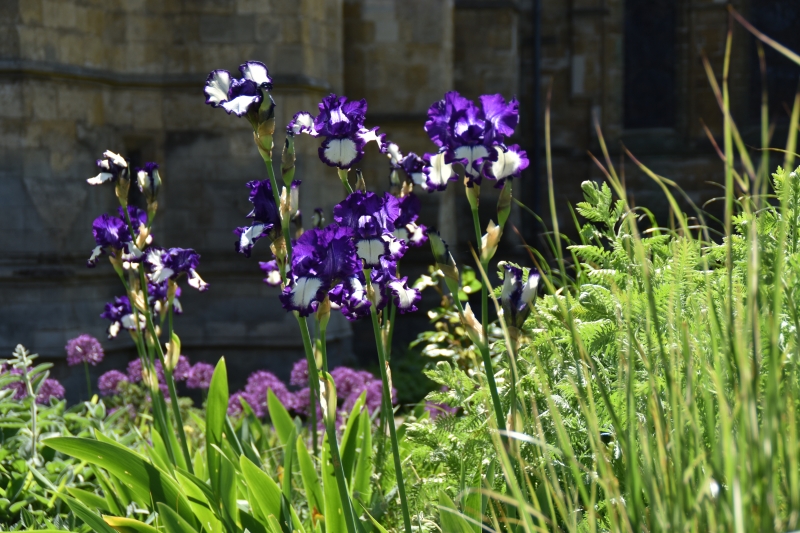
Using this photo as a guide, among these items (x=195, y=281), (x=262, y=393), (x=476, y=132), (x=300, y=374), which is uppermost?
(x=476, y=132)

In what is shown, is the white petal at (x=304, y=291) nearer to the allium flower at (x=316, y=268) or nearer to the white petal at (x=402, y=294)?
the allium flower at (x=316, y=268)

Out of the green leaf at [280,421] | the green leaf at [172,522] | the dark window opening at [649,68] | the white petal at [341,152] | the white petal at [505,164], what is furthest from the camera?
the dark window opening at [649,68]

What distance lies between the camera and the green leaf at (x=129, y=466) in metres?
2.23

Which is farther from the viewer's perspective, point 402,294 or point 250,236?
point 250,236

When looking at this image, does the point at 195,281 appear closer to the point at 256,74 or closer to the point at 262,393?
the point at 256,74

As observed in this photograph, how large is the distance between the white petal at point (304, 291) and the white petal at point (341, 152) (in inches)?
12.9

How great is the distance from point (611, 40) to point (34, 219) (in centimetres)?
751

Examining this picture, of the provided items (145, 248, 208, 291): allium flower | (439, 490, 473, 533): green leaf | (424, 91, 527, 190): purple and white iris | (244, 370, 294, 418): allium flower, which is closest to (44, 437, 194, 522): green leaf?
(145, 248, 208, 291): allium flower

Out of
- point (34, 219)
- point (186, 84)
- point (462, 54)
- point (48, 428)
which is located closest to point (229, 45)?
point (186, 84)

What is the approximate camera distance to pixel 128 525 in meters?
2.13

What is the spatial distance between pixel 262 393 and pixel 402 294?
3100mm

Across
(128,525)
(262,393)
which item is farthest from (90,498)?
(262,393)

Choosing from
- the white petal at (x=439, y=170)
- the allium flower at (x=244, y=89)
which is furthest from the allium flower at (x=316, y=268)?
the allium flower at (x=244, y=89)

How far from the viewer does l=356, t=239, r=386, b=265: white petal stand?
1780 mm
